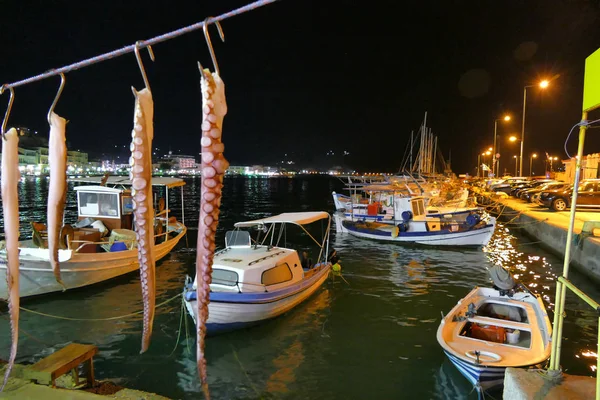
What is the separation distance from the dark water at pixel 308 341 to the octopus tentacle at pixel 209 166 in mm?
6395

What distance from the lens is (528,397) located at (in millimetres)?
4727

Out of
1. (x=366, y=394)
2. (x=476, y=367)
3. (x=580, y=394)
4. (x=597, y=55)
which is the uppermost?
(x=597, y=55)

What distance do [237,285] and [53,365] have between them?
5.27 m

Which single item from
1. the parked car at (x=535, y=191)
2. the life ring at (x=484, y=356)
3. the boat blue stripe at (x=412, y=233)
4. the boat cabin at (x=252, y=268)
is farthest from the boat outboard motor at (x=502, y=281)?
the parked car at (x=535, y=191)

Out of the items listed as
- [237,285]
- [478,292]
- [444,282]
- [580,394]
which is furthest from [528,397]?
[444,282]

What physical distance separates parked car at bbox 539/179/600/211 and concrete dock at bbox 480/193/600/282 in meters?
0.70

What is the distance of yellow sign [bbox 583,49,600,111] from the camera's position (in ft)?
14.8


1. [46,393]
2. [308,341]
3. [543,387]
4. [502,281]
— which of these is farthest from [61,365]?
[502,281]

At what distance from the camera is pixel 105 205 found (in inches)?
736

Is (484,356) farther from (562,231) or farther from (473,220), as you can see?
(473,220)

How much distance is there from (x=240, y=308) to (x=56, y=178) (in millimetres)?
7699

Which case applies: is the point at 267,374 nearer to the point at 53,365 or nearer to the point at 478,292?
the point at 53,365

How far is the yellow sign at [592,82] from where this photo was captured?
177 inches

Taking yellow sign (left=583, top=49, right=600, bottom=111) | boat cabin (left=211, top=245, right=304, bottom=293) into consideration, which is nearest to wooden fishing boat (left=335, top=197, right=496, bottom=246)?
boat cabin (left=211, top=245, right=304, bottom=293)
